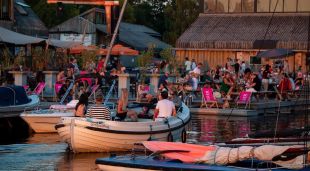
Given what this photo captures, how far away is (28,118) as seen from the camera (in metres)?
25.9

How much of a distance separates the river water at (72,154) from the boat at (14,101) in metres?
2.66

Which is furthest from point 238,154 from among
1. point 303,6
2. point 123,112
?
point 303,6

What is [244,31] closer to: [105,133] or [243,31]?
[243,31]

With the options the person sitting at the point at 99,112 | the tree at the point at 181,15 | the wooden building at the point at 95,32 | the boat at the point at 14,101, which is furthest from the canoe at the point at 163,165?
the tree at the point at 181,15

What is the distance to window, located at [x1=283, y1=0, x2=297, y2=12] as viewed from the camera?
6450 centimetres

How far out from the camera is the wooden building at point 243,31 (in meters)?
60.7

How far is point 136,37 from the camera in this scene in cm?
7994

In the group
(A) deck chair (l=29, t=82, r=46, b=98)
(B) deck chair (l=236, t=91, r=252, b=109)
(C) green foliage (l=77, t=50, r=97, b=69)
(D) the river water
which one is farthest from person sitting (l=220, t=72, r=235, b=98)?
(C) green foliage (l=77, t=50, r=97, b=69)

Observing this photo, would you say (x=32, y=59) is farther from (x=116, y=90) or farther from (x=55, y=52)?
(x=116, y=90)

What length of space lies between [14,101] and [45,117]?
369 centimetres

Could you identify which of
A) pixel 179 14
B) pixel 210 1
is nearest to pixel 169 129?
pixel 210 1

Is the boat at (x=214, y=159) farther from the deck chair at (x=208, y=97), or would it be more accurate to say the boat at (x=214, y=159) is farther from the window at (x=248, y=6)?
the window at (x=248, y=6)

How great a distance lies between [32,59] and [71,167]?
23956 mm

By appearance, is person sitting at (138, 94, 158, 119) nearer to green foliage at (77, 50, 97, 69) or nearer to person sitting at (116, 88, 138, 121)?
person sitting at (116, 88, 138, 121)
